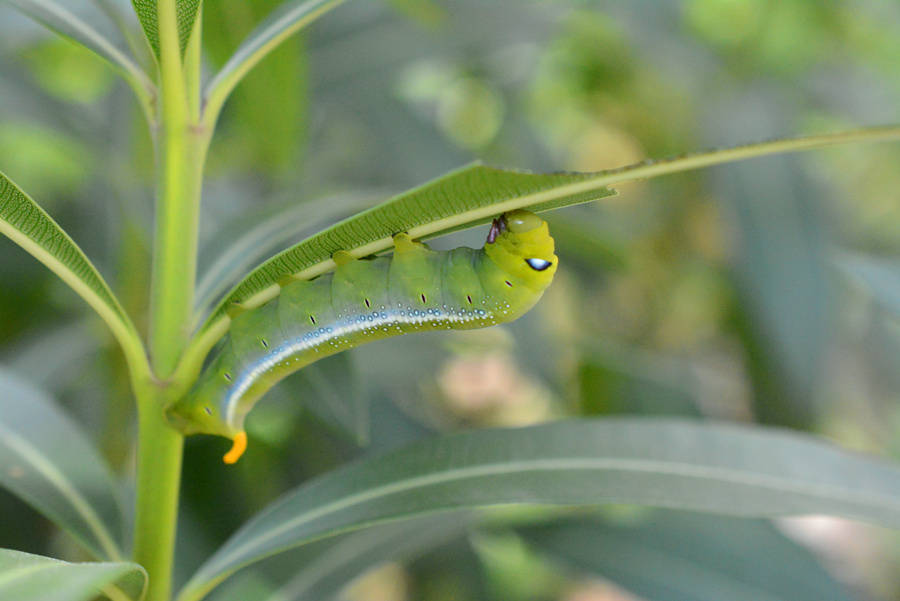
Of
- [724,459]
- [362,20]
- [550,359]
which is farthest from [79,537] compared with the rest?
[362,20]

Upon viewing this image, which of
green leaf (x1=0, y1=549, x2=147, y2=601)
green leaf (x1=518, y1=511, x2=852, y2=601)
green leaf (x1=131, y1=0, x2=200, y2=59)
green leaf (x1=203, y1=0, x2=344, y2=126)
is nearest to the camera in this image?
green leaf (x1=0, y1=549, x2=147, y2=601)

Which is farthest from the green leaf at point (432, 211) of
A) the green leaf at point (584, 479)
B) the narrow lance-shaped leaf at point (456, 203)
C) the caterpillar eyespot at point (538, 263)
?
the green leaf at point (584, 479)

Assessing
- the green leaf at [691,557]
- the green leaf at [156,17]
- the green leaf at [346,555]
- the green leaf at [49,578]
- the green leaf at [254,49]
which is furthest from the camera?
the green leaf at [691,557]

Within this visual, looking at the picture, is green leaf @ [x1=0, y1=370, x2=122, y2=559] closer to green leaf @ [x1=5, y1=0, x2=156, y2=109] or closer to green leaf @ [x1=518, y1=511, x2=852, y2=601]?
green leaf @ [x1=5, y1=0, x2=156, y2=109]

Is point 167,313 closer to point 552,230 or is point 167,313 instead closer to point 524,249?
point 524,249

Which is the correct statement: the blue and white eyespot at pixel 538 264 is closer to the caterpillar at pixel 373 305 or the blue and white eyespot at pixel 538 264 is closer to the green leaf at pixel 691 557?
the caterpillar at pixel 373 305

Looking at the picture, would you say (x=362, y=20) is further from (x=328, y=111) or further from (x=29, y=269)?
(x=29, y=269)

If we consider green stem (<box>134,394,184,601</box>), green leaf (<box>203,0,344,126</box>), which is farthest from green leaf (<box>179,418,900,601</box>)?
green leaf (<box>203,0,344,126</box>)
